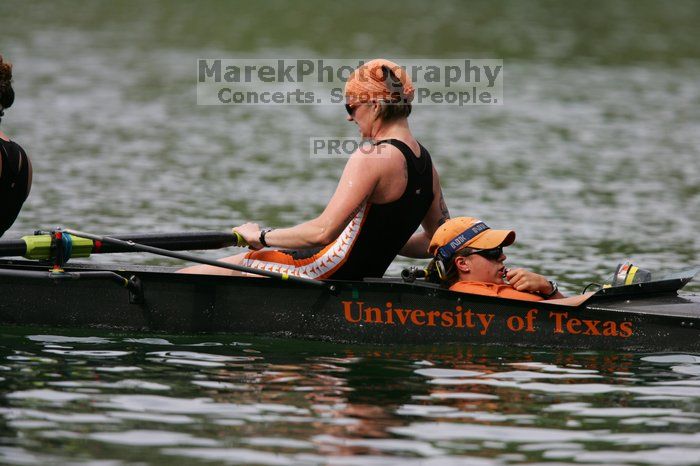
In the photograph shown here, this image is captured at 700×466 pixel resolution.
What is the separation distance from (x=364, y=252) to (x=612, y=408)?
8.56ft

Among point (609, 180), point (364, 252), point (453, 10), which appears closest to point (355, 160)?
point (364, 252)

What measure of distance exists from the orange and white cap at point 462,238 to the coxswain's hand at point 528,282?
0.29 m

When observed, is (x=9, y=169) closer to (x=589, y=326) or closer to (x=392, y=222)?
(x=392, y=222)

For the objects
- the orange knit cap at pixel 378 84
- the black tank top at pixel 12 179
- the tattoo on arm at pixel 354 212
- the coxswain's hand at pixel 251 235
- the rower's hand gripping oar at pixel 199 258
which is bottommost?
the rower's hand gripping oar at pixel 199 258

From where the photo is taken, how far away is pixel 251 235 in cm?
1209

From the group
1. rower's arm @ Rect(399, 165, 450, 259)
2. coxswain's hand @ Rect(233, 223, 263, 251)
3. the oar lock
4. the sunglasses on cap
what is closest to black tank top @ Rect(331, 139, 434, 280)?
rower's arm @ Rect(399, 165, 450, 259)

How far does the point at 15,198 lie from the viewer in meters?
12.4

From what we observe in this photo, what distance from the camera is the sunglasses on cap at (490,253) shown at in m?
11.9

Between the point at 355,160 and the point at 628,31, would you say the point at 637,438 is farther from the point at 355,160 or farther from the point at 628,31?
the point at 628,31

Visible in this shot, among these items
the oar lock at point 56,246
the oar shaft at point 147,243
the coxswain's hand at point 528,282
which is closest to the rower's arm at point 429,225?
the coxswain's hand at point 528,282

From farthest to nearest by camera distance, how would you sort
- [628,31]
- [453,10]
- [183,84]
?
1. [453,10]
2. [628,31]
3. [183,84]

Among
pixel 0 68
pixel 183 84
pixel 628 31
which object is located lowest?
pixel 0 68

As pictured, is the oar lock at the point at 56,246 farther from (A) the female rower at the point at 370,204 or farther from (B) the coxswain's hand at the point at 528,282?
(B) the coxswain's hand at the point at 528,282

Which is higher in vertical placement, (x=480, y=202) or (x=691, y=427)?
(x=480, y=202)
